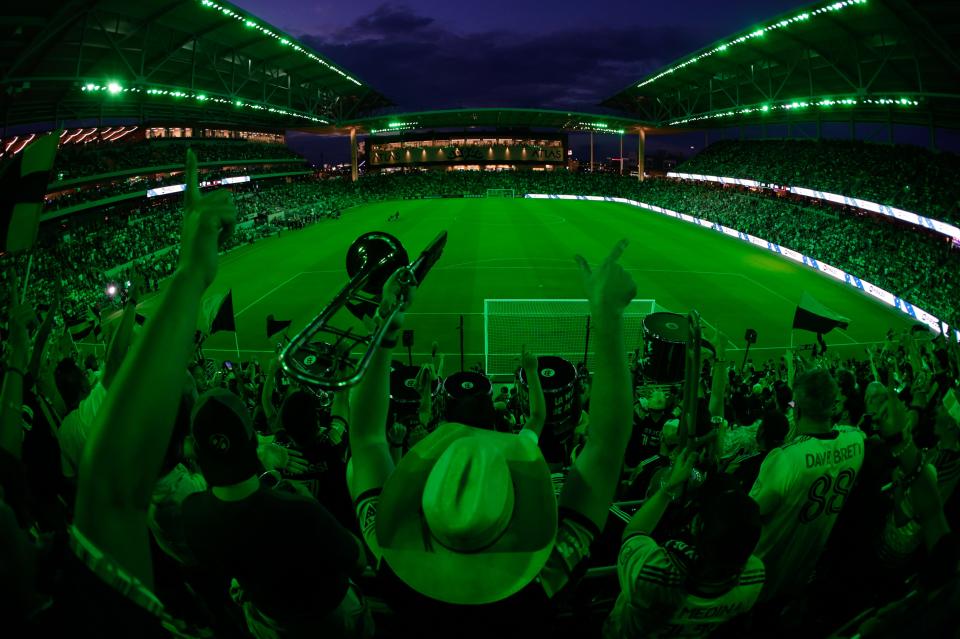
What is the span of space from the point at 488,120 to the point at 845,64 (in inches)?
1733

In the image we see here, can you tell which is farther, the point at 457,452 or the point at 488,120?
the point at 488,120

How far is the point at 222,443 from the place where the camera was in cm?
160

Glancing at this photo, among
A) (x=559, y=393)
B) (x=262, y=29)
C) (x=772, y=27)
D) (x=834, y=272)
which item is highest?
(x=262, y=29)

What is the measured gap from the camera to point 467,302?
23953 millimetres

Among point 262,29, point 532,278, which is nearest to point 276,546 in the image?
point 532,278

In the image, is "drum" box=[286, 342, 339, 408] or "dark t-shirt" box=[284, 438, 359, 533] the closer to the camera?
"drum" box=[286, 342, 339, 408]

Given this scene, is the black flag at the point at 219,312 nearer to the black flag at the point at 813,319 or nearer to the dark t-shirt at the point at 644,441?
the dark t-shirt at the point at 644,441

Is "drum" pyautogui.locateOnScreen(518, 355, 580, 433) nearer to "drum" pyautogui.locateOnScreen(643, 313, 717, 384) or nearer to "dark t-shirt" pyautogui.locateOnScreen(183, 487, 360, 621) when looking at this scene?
"drum" pyautogui.locateOnScreen(643, 313, 717, 384)

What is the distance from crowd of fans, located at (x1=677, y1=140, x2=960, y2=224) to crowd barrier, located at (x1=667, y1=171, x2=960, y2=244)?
0.34m

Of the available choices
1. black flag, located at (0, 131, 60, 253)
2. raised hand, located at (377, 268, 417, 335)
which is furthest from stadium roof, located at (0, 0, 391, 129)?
raised hand, located at (377, 268, 417, 335)

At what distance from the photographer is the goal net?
58.5 feet

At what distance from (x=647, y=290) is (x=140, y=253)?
99.3ft

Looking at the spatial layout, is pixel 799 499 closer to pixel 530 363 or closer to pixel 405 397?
pixel 530 363

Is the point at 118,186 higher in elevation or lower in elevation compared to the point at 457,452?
higher
